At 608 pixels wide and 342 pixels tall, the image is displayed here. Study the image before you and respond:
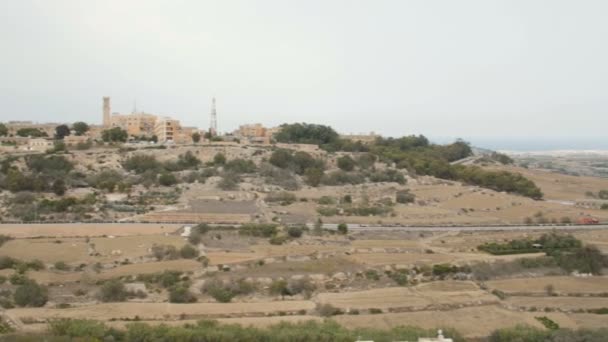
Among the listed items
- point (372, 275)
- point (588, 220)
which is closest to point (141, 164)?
point (372, 275)

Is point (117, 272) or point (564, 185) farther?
point (564, 185)

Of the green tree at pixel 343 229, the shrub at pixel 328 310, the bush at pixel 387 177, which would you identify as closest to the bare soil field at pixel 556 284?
the shrub at pixel 328 310

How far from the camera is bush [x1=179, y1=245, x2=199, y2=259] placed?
32.4m

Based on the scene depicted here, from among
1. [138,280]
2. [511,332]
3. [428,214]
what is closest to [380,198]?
[428,214]

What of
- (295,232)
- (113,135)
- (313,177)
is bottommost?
(295,232)

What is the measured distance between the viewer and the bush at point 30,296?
2474cm

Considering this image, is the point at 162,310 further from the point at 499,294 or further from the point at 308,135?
the point at 308,135

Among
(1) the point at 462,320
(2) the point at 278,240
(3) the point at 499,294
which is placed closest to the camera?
(1) the point at 462,320

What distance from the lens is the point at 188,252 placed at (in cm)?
3247

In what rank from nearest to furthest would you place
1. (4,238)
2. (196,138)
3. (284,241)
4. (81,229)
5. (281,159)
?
(4,238) < (284,241) < (81,229) < (281,159) < (196,138)

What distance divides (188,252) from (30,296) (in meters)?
9.06

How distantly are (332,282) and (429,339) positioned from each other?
10482mm

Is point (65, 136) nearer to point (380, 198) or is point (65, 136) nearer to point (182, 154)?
point (182, 154)

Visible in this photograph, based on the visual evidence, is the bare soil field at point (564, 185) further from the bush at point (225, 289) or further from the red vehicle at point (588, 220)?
the bush at point (225, 289)
